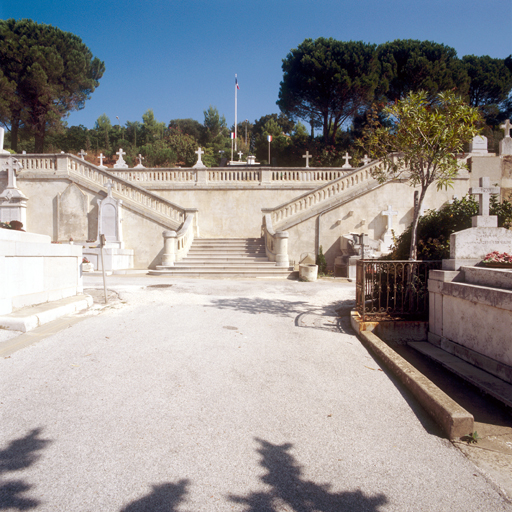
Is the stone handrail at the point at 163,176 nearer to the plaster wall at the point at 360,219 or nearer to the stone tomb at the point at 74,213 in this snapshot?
the stone tomb at the point at 74,213

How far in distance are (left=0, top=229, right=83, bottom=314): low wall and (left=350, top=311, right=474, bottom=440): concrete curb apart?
6009 millimetres

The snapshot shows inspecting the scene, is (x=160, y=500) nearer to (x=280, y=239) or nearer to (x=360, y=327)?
(x=360, y=327)

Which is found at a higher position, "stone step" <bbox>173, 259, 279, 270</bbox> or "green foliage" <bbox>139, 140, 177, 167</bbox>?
"green foliage" <bbox>139, 140, 177, 167</bbox>

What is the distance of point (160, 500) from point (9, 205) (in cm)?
1920

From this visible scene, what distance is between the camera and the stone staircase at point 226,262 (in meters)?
14.6

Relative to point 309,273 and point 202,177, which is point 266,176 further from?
point 309,273

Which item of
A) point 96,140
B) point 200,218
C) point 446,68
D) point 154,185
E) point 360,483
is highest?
point 446,68

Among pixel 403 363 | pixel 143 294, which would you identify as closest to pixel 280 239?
pixel 143 294

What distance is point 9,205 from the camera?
1753 centimetres

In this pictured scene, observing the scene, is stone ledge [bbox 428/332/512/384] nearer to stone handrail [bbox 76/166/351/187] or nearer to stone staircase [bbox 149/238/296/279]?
stone staircase [bbox 149/238/296/279]

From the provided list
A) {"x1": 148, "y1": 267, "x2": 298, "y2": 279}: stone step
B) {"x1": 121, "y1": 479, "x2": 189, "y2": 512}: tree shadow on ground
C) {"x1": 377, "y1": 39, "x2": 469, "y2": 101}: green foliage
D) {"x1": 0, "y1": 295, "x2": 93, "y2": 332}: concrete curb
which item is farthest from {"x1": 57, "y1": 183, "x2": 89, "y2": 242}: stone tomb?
{"x1": 377, "y1": 39, "x2": 469, "y2": 101}: green foliage

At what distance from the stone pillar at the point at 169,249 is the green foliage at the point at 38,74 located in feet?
86.6

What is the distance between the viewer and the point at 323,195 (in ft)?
59.3

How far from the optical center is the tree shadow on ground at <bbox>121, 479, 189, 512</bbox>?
2.20 meters
